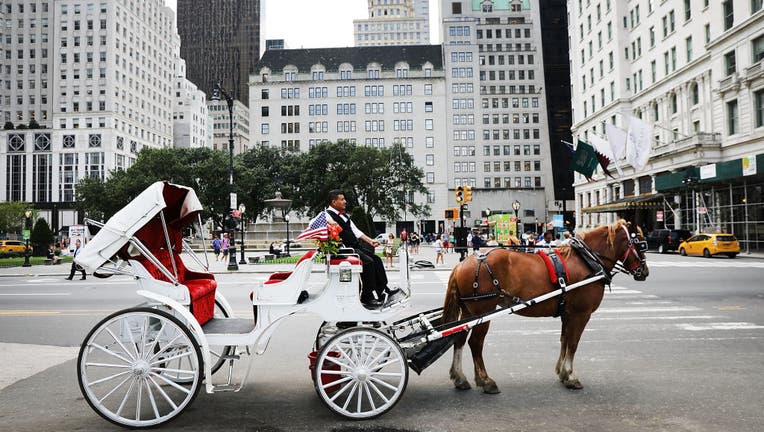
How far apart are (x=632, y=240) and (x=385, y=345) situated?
3.40 metres

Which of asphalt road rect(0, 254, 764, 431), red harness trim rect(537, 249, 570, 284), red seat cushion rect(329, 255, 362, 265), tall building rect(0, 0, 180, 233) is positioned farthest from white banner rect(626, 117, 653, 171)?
tall building rect(0, 0, 180, 233)

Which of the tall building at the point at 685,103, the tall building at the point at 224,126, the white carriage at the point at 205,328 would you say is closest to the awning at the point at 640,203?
the tall building at the point at 685,103

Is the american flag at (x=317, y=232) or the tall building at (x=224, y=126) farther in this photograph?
the tall building at (x=224, y=126)

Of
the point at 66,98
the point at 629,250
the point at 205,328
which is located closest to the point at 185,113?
the point at 66,98

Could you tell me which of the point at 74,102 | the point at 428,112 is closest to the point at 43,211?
the point at 74,102

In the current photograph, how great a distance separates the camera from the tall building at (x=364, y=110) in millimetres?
93062

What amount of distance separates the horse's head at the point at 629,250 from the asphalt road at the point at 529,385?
1.32 meters

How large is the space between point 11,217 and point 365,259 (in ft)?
294

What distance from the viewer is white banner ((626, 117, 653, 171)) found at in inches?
1458

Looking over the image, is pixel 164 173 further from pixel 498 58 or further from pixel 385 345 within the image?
pixel 498 58

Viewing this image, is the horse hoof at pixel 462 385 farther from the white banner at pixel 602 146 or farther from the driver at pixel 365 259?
the white banner at pixel 602 146

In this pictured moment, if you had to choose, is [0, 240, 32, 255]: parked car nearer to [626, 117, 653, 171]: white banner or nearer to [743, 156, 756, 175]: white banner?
[626, 117, 653, 171]: white banner

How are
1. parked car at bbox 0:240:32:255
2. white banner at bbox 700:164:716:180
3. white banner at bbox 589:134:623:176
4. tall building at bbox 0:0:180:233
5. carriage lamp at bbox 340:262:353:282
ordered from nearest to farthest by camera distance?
1. carriage lamp at bbox 340:262:353:282
2. white banner at bbox 700:164:716:180
3. white banner at bbox 589:134:623:176
4. parked car at bbox 0:240:32:255
5. tall building at bbox 0:0:180:233

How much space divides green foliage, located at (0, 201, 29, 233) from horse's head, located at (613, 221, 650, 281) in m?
87.1
